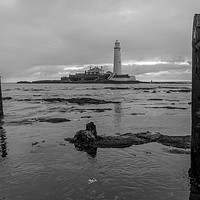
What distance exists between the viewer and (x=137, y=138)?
14117mm

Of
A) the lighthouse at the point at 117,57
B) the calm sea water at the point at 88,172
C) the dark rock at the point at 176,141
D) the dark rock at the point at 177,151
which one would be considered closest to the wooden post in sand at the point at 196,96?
the calm sea water at the point at 88,172

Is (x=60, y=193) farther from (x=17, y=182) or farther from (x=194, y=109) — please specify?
(x=194, y=109)

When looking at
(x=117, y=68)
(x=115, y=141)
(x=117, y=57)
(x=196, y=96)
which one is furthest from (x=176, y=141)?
(x=117, y=68)

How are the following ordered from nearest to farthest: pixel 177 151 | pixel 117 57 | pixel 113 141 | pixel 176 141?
1. pixel 177 151
2. pixel 113 141
3. pixel 176 141
4. pixel 117 57

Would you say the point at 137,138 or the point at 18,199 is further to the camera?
the point at 137,138

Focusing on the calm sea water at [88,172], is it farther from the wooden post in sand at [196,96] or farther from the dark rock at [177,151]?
the wooden post in sand at [196,96]

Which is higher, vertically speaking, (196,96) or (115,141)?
(196,96)

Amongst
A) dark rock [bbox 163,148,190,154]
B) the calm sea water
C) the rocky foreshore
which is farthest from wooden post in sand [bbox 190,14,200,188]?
the rocky foreshore

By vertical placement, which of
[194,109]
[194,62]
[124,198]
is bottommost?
[124,198]

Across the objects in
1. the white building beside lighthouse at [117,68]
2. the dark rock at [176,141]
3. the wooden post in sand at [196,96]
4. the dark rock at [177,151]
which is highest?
the white building beside lighthouse at [117,68]

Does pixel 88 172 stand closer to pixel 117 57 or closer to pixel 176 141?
pixel 176 141

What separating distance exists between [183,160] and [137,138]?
12.6 feet

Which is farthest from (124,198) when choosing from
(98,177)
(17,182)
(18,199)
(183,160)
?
(183,160)

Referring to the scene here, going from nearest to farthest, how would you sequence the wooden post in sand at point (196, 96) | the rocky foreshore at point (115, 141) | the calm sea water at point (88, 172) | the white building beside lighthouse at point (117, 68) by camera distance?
1. the calm sea water at point (88, 172)
2. the wooden post in sand at point (196, 96)
3. the rocky foreshore at point (115, 141)
4. the white building beside lighthouse at point (117, 68)
